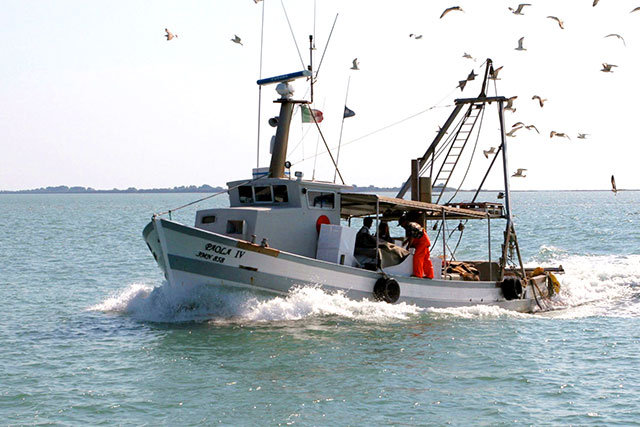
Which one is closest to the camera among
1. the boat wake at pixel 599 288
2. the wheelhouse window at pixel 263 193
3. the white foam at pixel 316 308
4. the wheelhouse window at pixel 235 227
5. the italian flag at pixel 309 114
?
the white foam at pixel 316 308

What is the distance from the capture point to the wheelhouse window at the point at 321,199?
18562mm

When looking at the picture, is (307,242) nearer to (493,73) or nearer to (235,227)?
(235,227)

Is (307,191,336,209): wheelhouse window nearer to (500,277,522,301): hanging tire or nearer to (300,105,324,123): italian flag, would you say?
(300,105,324,123): italian flag

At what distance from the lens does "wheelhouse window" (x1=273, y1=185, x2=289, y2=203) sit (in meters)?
Answer: 18.5

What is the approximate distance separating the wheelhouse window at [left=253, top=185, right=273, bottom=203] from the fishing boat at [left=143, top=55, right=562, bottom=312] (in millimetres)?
24

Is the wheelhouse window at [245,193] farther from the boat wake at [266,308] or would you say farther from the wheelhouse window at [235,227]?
the boat wake at [266,308]

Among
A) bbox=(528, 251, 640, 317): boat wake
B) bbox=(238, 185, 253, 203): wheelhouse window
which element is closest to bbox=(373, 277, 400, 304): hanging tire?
bbox=(238, 185, 253, 203): wheelhouse window

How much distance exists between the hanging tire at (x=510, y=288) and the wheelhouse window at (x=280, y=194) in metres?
6.60

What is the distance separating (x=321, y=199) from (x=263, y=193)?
1382 millimetres

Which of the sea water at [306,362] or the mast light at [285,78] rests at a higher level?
the mast light at [285,78]

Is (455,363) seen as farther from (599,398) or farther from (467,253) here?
(467,253)

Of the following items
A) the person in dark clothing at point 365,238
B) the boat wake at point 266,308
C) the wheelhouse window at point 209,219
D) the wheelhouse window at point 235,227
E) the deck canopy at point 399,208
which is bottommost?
the boat wake at point 266,308

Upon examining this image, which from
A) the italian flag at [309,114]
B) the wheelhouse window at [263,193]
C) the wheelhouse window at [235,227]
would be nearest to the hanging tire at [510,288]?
the italian flag at [309,114]

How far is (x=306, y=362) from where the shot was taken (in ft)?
46.5
